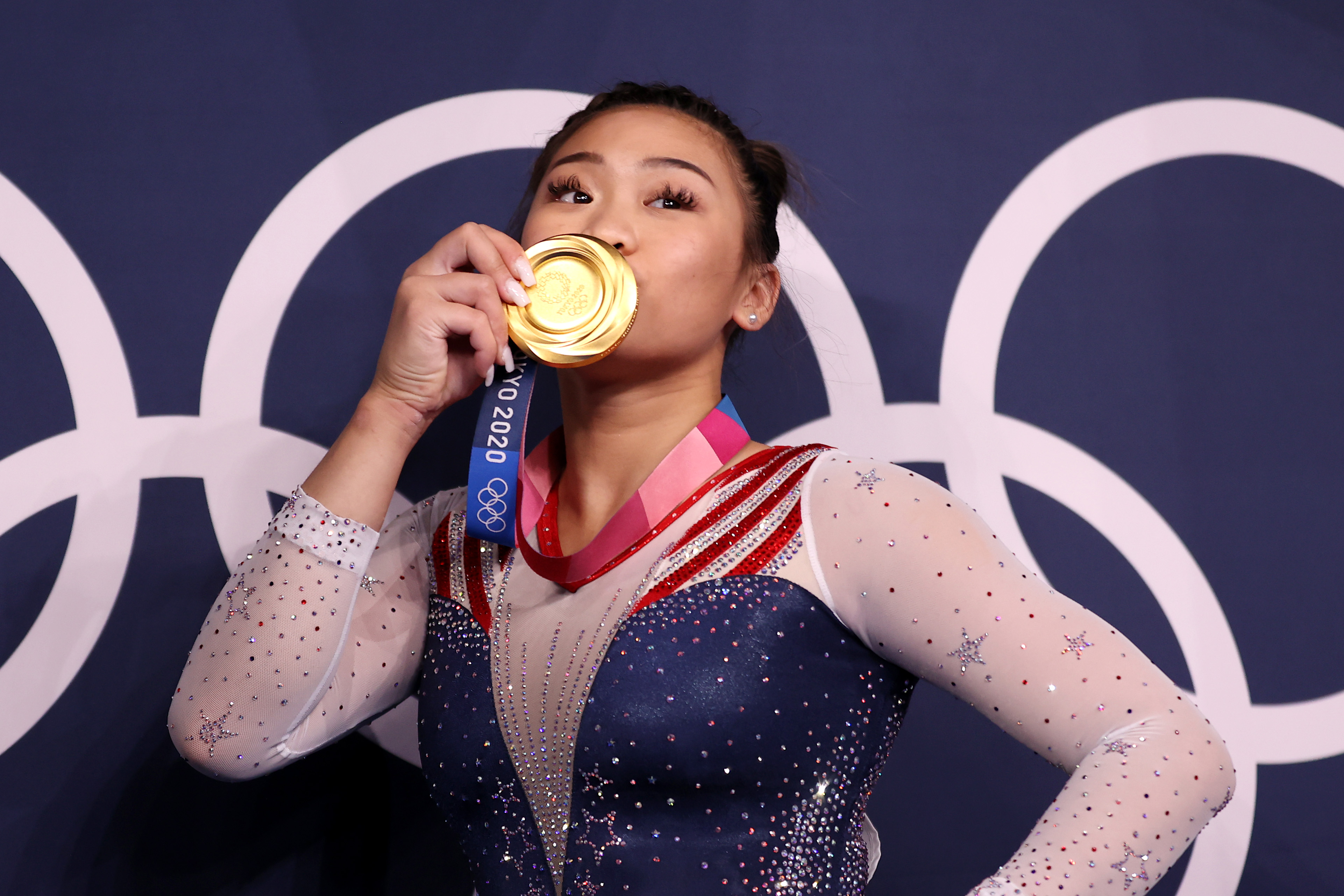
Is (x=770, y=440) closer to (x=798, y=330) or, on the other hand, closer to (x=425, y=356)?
(x=798, y=330)

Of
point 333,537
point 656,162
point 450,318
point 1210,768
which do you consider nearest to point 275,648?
point 333,537

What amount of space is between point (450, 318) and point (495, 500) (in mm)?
214

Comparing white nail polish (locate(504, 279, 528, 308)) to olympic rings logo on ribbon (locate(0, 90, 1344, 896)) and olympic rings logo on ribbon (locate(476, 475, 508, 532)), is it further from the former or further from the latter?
olympic rings logo on ribbon (locate(0, 90, 1344, 896))

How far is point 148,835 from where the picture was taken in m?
1.68

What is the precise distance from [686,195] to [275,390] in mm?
822

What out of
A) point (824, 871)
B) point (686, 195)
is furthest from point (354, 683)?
point (686, 195)

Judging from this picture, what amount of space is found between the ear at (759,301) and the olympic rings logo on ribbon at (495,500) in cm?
38

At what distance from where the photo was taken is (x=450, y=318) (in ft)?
3.92

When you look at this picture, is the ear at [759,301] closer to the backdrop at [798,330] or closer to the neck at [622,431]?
the neck at [622,431]

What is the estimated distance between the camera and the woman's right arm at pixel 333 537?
1206mm

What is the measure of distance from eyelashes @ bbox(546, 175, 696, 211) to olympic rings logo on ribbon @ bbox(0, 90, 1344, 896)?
1.73ft

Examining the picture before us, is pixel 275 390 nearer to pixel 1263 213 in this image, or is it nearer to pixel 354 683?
pixel 354 683

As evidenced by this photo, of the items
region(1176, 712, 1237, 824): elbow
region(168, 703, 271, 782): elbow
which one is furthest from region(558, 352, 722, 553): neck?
region(1176, 712, 1237, 824): elbow

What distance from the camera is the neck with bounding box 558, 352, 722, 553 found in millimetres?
1377
